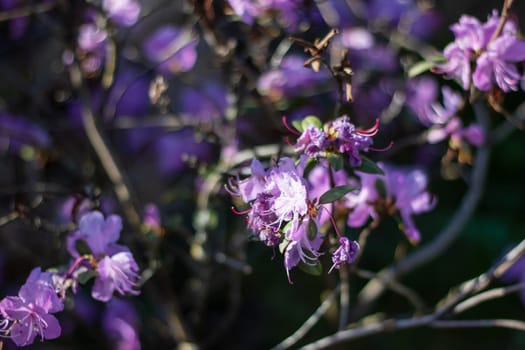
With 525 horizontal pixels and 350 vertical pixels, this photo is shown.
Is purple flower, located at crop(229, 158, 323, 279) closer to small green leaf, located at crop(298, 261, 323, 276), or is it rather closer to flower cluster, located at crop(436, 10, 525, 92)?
small green leaf, located at crop(298, 261, 323, 276)

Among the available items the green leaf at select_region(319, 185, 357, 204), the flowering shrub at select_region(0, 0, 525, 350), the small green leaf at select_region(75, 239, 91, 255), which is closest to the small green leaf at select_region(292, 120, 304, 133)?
the flowering shrub at select_region(0, 0, 525, 350)

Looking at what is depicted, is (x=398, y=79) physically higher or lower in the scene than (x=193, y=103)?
higher

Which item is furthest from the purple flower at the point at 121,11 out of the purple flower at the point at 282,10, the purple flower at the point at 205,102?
the purple flower at the point at 205,102

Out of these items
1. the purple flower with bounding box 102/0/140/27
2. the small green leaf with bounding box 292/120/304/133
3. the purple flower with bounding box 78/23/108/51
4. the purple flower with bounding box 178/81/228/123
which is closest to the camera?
the small green leaf with bounding box 292/120/304/133

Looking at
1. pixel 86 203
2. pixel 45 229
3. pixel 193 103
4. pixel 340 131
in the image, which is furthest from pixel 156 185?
pixel 340 131

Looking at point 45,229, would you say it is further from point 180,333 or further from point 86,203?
point 180,333

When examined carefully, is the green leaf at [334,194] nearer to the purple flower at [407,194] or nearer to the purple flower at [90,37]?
the purple flower at [407,194]
